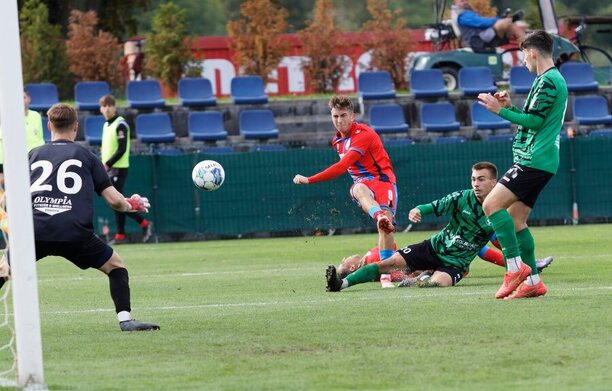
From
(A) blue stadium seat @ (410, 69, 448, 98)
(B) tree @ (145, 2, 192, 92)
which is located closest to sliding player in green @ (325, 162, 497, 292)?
(A) blue stadium seat @ (410, 69, 448, 98)

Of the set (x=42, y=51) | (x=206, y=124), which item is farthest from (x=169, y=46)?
(x=206, y=124)

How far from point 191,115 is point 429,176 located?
20.4 feet

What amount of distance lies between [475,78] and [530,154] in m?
20.7

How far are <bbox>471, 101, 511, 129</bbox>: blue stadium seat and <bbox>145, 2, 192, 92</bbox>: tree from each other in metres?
8.19

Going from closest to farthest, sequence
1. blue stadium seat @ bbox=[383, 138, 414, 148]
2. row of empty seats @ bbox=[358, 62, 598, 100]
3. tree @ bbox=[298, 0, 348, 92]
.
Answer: blue stadium seat @ bbox=[383, 138, 414, 148] → row of empty seats @ bbox=[358, 62, 598, 100] → tree @ bbox=[298, 0, 348, 92]

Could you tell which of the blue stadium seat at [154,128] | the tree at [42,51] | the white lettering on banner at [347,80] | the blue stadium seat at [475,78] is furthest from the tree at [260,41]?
the blue stadium seat at [154,128]

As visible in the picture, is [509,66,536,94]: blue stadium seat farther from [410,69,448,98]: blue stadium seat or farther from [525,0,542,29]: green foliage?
[525,0,542,29]: green foliage

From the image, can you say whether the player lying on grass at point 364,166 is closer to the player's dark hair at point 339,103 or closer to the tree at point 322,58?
the player's dark hair at point 339,103

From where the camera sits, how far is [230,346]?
8.43 m

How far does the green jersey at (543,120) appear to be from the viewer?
34.2ft

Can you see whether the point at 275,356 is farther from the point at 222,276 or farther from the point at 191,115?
the point at 191,115

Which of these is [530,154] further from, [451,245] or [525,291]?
[451,245]

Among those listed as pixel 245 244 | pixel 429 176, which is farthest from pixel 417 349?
pixel 429 176

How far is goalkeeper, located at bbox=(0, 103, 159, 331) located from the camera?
910 cm
